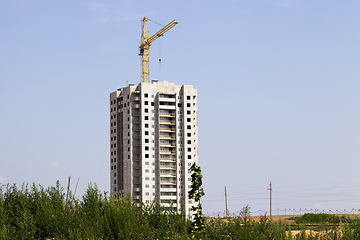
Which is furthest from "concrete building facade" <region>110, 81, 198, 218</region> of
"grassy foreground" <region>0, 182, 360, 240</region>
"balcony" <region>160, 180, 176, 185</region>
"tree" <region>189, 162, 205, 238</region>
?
"tree" <region>189, 162, 205, 238</region>

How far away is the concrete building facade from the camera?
125 meters

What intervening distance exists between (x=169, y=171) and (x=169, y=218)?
254 feet

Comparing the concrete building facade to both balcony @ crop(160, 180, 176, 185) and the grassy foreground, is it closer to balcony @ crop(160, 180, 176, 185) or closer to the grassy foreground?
balcony @ crop(160, 180, 176, 185)

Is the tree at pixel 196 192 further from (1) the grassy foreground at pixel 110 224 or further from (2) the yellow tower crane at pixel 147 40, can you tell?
(2) the yellow tower crane at pixel 147 40

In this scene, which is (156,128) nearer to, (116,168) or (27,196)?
(116,168)

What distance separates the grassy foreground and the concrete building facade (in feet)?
223

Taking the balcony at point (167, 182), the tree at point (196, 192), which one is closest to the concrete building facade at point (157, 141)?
the balcony at point (167, 182)

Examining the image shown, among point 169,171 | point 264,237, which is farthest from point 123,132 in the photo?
point 264,237

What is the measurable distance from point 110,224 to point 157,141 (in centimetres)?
8086

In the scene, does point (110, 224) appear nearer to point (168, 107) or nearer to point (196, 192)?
point (196, 192)

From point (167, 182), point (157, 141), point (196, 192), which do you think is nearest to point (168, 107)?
point (157, 141)

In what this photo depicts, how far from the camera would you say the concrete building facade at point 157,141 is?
409 ft

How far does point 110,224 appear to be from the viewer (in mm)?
45750

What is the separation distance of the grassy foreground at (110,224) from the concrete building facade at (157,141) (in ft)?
223
